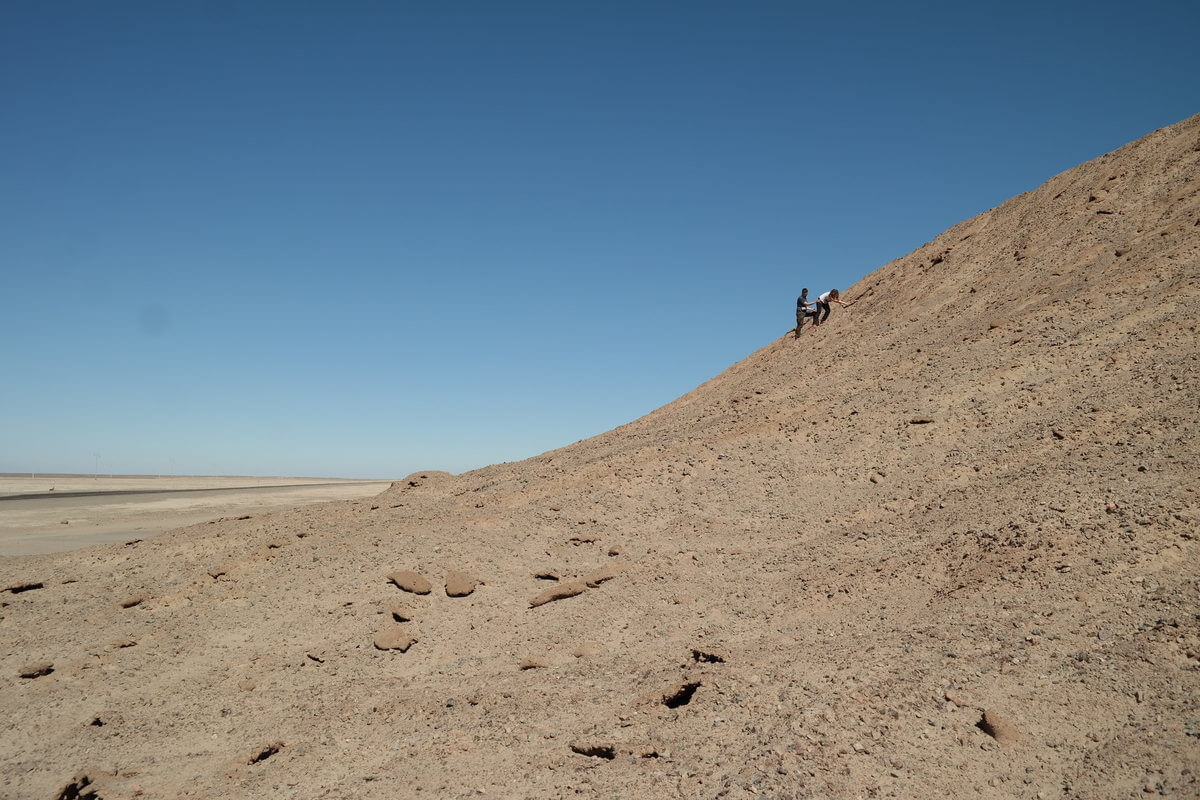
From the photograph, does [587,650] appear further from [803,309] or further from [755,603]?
→ [803,309]

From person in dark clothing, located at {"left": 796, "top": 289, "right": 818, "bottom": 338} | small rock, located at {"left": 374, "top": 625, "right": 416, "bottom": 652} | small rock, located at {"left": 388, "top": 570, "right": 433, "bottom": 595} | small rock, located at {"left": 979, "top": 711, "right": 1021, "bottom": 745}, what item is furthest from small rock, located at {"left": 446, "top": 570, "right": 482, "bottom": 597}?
person in dark clothing, located at {"left": 796, "top": 289, "right": 818, "bottom": 338}

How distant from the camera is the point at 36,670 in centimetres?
860

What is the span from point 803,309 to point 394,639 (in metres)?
12.6

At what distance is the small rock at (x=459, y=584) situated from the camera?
9125mm

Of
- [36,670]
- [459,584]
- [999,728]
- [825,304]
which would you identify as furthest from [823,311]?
[36,670]

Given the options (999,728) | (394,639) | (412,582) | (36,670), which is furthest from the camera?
(412,582)

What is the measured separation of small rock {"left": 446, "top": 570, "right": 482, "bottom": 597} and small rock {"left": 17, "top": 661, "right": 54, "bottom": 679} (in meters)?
4.64

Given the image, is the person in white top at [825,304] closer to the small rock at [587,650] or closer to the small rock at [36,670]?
the small rock at [587,650]

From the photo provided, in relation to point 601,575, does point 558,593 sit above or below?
below

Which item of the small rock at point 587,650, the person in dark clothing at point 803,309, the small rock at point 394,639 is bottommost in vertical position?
the small rock at point 394,639

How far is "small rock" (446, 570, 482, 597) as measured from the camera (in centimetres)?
912

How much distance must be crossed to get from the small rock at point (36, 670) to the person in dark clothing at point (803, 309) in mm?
14958

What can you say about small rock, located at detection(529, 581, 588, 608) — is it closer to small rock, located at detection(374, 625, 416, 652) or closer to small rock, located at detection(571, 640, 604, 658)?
small rock, located at detection(571, 640, 604, 658)

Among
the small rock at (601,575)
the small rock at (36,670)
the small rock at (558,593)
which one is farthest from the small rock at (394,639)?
the small rock at (36,670)
